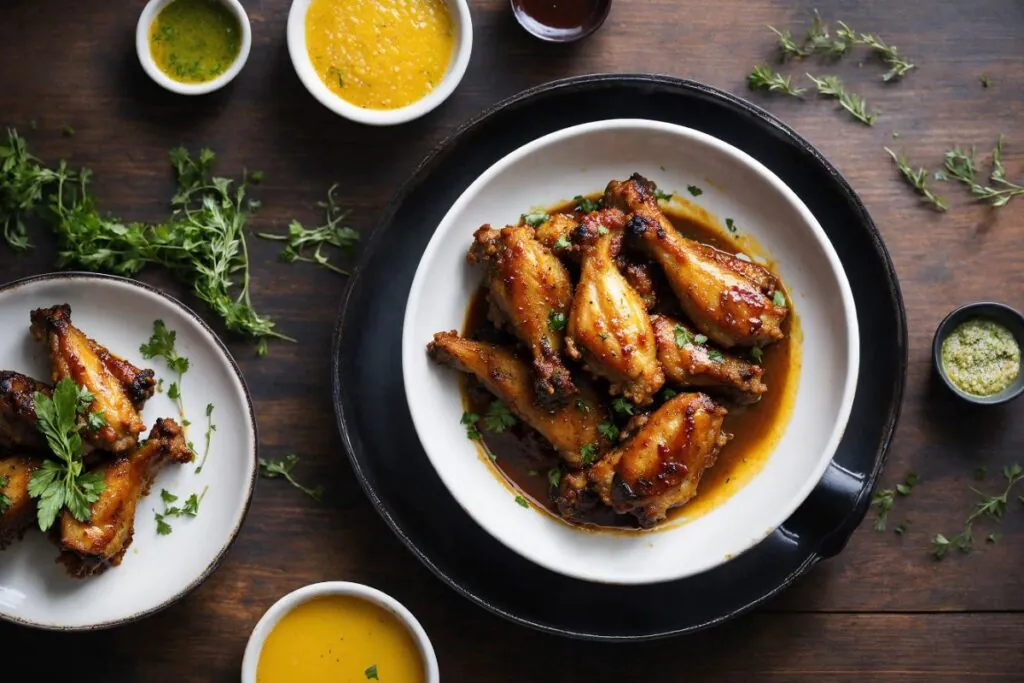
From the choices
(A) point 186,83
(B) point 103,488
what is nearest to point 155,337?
(B) point 103,488

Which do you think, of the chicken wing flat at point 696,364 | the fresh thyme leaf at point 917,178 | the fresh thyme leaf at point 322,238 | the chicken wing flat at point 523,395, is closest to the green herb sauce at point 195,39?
the fresh thyme leaf at point 322,238

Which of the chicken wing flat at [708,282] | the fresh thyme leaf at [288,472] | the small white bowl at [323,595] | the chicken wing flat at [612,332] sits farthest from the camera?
the fresh thyme leaf at [288,472]

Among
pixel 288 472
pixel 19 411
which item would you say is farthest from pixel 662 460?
pixel 19 411

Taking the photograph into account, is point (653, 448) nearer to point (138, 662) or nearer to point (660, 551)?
point (660, 551)

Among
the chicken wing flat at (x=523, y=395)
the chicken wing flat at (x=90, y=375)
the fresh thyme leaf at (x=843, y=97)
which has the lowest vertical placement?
the chicken wing flat at (x=90, y=375)

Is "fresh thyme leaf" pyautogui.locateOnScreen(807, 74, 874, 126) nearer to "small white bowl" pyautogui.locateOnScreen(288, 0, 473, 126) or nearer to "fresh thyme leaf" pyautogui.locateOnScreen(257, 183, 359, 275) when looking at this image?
"small white bowl" pyautogui.locateOnScreen(288, 0, 473, 126)

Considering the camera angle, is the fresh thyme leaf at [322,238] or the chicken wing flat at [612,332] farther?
the fresh thyme leaf at [322,238]

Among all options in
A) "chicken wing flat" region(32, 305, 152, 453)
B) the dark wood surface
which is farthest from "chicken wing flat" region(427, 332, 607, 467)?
"chicken wing flat" region(32, 305, 152, 453)

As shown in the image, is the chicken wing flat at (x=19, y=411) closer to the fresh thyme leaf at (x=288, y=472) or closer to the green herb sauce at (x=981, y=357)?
the fresh thyme leaf at (x=288, y=472)
